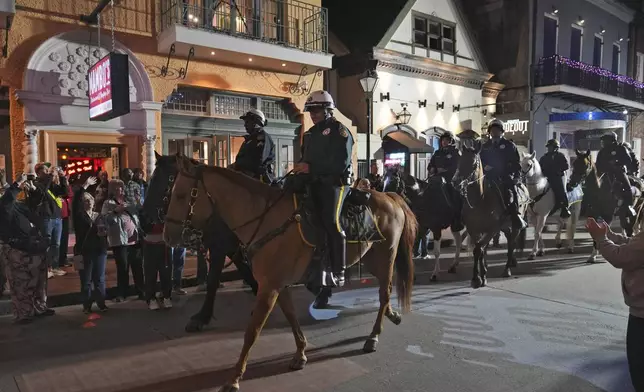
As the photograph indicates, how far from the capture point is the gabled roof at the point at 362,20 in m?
17.2

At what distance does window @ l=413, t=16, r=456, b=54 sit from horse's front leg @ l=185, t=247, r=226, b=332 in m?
14.9

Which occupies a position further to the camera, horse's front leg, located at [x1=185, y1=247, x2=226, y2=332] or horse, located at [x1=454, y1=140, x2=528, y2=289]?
horse, located at [x1=454, y1=140, x2=528, y2=289]

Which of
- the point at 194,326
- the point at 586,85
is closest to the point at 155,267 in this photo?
the point at 194,326

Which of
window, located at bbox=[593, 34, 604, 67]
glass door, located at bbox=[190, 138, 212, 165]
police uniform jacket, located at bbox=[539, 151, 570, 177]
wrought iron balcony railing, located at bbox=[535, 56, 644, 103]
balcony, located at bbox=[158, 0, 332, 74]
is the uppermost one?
window, located at bbox=[593, 34, 604, 67]

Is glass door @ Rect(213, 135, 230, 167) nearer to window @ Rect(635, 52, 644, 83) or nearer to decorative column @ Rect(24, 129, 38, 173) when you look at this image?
decorative column @ Rect(24, 129, 38, 173)

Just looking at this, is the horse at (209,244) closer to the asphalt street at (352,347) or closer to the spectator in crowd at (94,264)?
the asphalt street at (352,347)

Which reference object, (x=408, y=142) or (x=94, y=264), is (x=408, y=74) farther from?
(x=94, y=264)

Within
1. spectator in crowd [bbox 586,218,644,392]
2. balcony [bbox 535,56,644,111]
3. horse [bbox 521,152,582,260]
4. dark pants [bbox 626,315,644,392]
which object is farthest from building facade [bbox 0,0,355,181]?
balcony [bbox 535,56,644,111]

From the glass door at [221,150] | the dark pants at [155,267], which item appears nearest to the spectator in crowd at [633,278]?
the dark pants at [155,267]

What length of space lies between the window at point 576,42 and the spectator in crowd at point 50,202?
24.3 metres

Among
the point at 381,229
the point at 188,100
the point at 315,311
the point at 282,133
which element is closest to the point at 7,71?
the point at 188,100

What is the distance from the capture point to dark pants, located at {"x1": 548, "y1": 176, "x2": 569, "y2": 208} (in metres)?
10.5

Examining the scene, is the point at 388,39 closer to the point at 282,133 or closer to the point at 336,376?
the point at 282,133

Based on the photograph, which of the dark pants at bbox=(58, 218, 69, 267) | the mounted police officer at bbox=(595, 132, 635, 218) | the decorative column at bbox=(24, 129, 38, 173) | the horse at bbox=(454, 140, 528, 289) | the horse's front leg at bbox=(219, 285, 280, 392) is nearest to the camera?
the horse's front leg at bbox=(219, 285, 280, 392)
